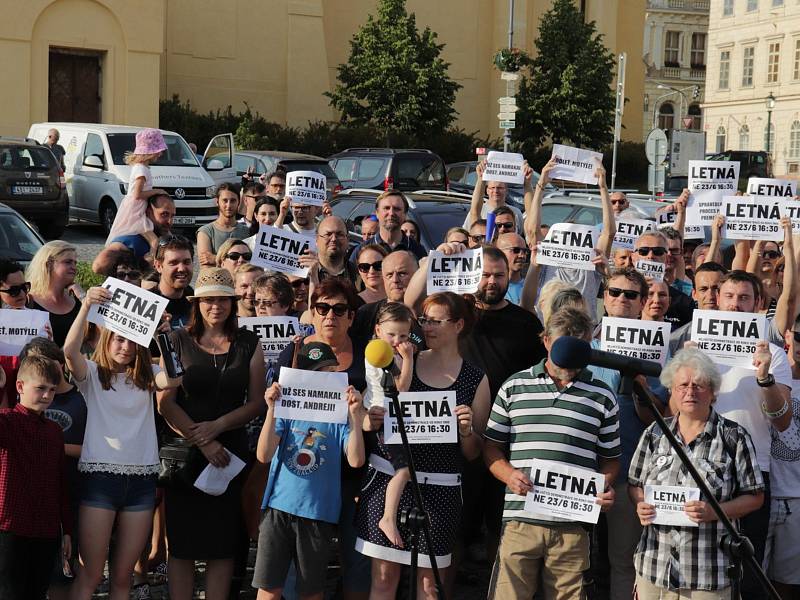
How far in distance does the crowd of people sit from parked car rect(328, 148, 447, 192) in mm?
17134

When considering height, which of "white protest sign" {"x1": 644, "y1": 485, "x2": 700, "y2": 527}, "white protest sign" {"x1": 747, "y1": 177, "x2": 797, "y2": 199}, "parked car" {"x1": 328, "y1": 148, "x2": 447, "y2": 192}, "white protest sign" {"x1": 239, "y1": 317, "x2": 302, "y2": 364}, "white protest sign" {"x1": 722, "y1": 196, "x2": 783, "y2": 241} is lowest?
"white protest sign" {"x1": 644, "y1": 485, "x2": 700, "y2": 527}

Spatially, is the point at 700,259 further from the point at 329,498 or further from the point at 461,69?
the point at 461,69

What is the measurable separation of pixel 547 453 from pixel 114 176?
677 inches

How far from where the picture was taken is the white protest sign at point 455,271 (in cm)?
744

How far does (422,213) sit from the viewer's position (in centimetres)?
1714

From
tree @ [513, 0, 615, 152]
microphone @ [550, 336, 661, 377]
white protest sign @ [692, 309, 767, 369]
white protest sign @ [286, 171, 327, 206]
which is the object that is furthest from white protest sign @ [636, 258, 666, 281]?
tree @ [513, 0, 615, 152]

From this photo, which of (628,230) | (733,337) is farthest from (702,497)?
(628,230)

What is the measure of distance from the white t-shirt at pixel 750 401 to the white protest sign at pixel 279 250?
3.35 metres

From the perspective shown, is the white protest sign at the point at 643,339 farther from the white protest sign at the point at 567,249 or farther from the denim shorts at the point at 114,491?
the denim shorts at the point at 114,491

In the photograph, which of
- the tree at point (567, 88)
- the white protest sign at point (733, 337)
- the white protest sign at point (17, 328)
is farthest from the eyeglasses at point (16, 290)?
the tree at point (567, 88)

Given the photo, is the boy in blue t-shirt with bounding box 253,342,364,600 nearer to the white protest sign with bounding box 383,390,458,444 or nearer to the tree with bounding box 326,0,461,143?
the white protest sign with bounding box 383,390,458,444

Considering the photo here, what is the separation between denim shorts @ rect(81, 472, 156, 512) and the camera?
645 centimetres

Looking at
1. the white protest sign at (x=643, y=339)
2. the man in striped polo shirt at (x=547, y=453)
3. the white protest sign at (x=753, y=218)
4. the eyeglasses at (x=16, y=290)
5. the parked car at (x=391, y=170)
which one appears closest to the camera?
the man in striped polo shirt at (x=547, y=453)

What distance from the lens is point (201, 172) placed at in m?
22.8
